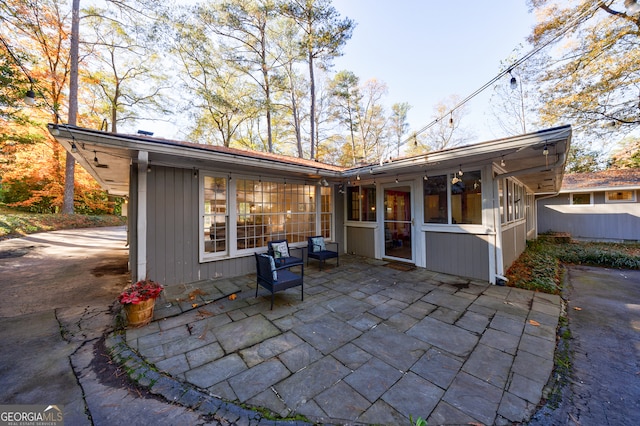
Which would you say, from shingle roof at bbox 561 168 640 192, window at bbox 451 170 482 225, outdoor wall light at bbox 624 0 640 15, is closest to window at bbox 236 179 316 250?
window at bbox 451 170 482 225

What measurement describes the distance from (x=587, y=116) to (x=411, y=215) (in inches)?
388

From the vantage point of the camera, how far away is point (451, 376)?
74.9 inches

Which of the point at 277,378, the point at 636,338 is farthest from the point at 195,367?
the point at 636,338

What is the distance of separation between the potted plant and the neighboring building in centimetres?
1549

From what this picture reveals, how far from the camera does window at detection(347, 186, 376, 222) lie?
244 inches

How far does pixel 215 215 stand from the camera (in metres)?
4.50

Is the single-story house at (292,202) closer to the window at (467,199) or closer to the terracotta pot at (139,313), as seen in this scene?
the window at (467,199)

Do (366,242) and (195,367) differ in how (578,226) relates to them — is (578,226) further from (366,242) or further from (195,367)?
(195,367)

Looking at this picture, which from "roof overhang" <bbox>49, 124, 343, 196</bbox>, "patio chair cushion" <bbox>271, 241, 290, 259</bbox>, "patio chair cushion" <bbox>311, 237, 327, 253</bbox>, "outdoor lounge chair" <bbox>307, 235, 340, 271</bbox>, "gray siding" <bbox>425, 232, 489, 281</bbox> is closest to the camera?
"roof overhang" <bbox>49, 124, 343, 196</bbox>

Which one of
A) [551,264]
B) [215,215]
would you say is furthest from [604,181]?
[215,215]

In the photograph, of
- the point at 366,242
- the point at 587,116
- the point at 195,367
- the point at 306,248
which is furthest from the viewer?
the point at 587,116

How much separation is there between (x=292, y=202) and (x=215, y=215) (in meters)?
1.94

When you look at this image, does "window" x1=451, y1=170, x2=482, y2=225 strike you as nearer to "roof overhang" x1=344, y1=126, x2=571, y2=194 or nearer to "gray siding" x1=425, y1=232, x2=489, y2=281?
"roof overhang" x1=344, y1=126, x2=571, y2=194

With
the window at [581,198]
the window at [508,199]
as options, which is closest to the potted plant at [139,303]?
the window at [508,199]
